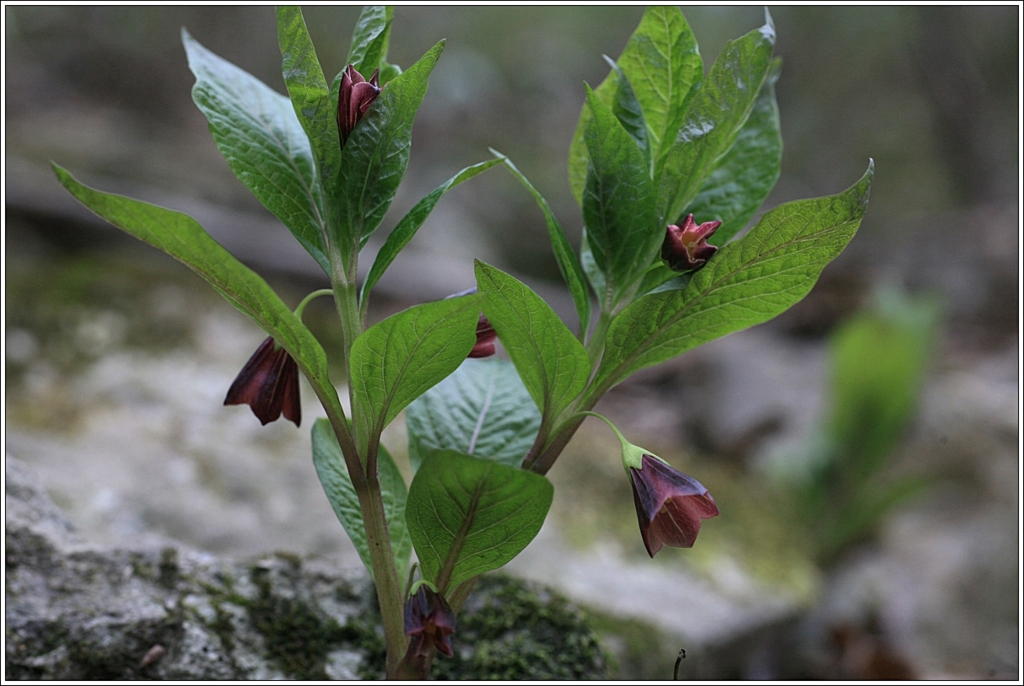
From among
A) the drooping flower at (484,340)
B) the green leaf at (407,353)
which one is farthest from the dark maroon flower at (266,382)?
the drooping flower at (484,340)

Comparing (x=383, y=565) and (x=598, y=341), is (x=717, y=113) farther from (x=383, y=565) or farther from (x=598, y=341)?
(x=383, y=565)

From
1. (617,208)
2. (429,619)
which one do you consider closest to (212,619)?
(429,619)

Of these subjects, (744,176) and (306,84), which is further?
(744,176)

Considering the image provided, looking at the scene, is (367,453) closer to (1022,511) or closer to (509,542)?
(509,542)

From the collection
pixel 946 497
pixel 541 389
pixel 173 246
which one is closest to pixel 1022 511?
pixel 946 497

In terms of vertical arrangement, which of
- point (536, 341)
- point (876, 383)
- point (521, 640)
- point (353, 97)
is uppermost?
point (876, 383)

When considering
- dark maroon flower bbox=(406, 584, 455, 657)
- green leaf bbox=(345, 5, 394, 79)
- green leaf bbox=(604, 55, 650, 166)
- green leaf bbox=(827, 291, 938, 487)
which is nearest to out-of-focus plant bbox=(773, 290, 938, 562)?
green leaf bbox=(827, 291, 938, 487)
